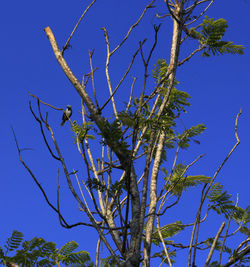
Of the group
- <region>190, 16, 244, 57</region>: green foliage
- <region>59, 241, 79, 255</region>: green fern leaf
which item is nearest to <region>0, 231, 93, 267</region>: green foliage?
<region>59, 241, 79, 255</region>: green fern leaf

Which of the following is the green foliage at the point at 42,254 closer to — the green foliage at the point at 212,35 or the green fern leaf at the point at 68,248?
the green fern leaf at the point at 68,248

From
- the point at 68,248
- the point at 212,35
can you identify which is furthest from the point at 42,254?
the point at 212,35

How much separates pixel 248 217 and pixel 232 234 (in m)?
1.04

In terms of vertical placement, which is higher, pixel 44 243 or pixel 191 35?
pixel 191 35

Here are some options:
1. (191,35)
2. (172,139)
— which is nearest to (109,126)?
(172,139)

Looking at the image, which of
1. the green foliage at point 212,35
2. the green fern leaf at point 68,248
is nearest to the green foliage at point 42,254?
the green fern leaf at point 68,248

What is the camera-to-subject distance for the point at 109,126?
283cm

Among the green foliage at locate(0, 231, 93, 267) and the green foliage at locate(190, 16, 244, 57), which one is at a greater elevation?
the green foliage at locate(190, 16, 244, 57)

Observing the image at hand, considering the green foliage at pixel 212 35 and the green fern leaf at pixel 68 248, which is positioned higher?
the green foliage at pixel 212 35

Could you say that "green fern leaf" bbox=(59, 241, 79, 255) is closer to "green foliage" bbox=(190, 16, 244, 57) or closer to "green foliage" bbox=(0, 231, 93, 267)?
"green foliage" bbox=(0, 231, 93, 267)

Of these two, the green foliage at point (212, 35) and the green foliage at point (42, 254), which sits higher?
the green foliage at point (212, 35)

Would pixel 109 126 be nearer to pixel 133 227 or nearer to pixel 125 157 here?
pixel 125 157

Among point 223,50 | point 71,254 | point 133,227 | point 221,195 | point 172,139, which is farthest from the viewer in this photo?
point 223,50

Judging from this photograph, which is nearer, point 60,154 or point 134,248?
point 134,248
